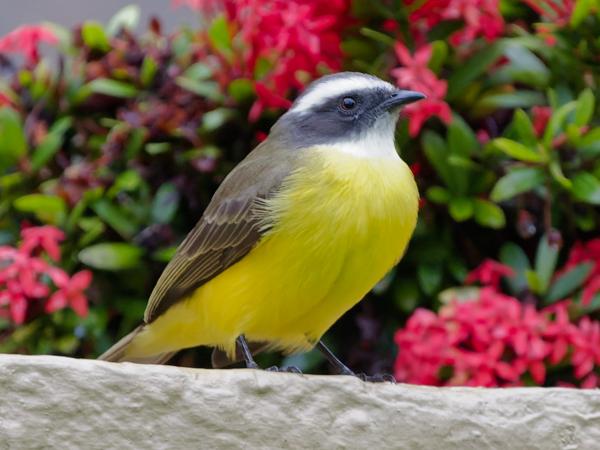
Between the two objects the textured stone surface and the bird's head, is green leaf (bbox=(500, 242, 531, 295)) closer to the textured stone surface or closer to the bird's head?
the bird's head

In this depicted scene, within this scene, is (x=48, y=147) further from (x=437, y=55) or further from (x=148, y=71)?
(x=437, y=55)

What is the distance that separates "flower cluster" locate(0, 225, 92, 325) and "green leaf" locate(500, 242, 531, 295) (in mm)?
1376

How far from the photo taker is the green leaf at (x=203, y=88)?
171 inches

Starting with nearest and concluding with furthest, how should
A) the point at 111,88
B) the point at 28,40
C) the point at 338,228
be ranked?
1. the point at 338,228
2. the point at 111,88
3. the point at 28,40

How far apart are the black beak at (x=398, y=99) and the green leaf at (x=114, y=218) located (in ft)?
3.18

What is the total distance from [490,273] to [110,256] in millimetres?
1226

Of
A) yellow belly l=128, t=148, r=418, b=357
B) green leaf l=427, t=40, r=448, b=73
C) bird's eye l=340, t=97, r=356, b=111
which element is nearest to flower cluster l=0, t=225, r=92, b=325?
yellow belly l=128, t=148, r=418, b=357

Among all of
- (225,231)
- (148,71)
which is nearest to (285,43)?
(148,71)

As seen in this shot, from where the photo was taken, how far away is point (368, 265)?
11.8ft

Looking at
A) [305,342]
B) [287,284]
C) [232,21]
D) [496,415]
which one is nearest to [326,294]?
[287,284]

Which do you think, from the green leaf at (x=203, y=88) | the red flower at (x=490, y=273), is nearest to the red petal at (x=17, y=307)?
the green leaf at (x=203, y=88)

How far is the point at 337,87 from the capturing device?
3922 millimetres

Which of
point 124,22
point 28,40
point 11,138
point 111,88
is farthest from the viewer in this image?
point 124,22

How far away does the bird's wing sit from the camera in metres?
3.76
